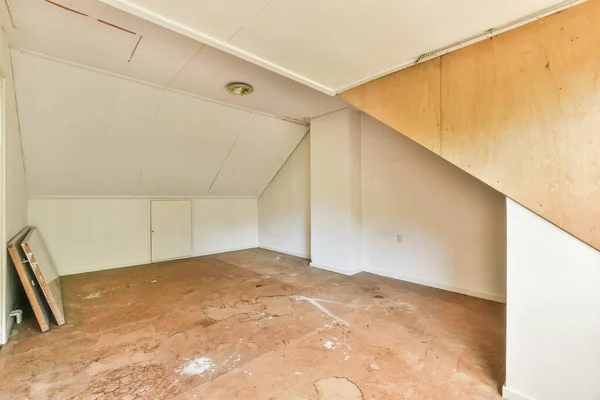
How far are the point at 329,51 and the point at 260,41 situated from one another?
1.63ft

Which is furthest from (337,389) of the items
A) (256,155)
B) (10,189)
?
(256,155)

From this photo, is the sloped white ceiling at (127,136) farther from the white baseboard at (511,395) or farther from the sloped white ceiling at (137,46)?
the white baseboard at (511,395)

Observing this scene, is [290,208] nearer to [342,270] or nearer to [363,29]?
[342,270]

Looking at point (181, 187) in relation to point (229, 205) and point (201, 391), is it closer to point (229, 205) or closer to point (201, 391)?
point (229, 205)

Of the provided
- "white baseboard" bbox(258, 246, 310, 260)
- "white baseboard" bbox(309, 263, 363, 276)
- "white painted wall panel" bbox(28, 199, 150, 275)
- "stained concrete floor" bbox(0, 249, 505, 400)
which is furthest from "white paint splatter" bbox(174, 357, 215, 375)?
"white painted wall panel" bbox(28, 199, 150, 275)

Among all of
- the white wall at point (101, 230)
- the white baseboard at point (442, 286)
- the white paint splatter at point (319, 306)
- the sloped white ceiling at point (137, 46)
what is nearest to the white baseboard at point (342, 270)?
the white baseboard at point (442, 286)

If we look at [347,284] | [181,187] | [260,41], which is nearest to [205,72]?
[260,41]

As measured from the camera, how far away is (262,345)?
2.25 meters

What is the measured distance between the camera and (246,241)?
6.51 meters

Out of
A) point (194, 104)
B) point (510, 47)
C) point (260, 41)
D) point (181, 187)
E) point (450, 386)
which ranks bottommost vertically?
point (450, 386)

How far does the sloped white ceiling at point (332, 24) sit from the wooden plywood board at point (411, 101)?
0.13 meters

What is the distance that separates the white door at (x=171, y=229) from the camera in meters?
5.17

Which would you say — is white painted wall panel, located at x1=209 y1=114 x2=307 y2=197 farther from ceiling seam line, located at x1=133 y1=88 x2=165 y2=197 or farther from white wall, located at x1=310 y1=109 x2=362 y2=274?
ceiling seam line, located at x1=133 y1=88 x2=165 y2=197

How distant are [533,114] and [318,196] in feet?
10.6
